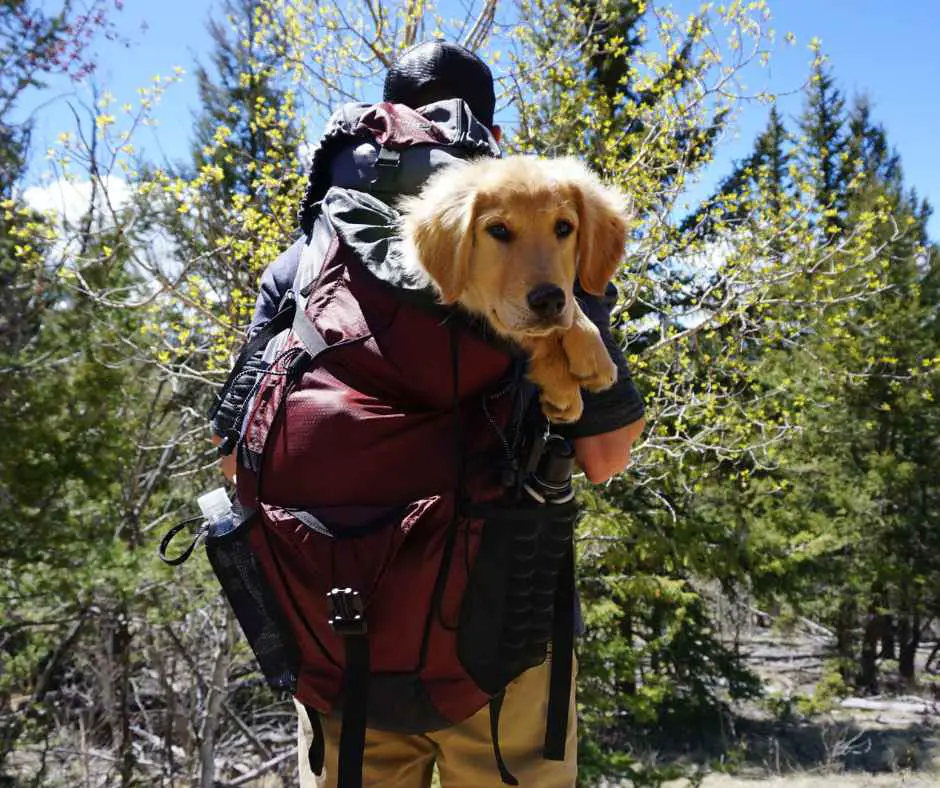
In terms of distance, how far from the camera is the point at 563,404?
4.32ft

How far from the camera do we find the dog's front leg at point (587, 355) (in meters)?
1.28

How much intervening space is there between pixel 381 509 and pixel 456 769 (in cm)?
54

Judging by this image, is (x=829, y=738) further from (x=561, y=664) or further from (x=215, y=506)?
(x=215, y=506)

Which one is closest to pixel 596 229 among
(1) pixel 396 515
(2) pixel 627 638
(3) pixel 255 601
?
(1) pixel 396 515

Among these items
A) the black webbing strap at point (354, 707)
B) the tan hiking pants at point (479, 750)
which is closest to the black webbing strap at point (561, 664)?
the tan hiking pants at point (479, 750)

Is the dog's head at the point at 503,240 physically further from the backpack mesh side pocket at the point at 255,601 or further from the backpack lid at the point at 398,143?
the backpack mesh side pocket at the point at 255,601

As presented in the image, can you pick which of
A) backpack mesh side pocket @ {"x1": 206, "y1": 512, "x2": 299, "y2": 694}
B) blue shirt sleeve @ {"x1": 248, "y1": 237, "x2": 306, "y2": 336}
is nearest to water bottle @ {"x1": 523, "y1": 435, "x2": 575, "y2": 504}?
backpack mesh side pocket @ {"x1": 206, "y1": 512, "x2": 299, "y2": 694}

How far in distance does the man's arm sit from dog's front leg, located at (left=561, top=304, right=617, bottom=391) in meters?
0.08

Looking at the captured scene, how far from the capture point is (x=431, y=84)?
5.74 feet

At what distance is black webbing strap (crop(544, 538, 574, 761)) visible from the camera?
1.43 metres

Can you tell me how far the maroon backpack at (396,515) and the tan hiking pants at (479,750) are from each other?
71 millimetres

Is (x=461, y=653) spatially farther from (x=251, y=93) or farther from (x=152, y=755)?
(x=251, y=93)

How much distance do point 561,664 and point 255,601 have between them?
0.55 metres

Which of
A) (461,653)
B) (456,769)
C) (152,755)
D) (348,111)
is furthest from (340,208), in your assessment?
(152,755)
